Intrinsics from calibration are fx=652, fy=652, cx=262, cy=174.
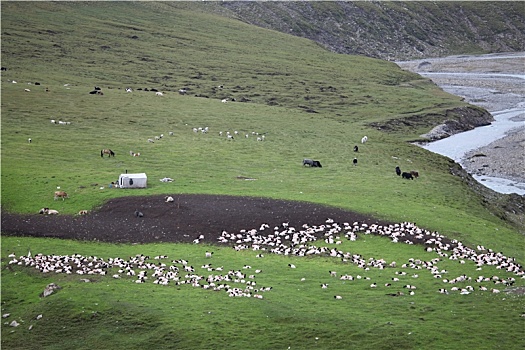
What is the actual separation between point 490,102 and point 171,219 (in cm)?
10729

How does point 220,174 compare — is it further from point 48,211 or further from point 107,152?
point 48,211

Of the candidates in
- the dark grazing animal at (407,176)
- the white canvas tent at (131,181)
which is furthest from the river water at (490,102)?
Result: the white canvas tent at (131,181)

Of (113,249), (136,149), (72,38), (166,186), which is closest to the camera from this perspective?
(113,249)

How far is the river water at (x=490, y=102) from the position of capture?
77.5m

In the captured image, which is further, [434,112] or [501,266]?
[434,112]

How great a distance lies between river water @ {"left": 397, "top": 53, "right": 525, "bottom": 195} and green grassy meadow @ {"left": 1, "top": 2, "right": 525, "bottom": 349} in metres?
7.28

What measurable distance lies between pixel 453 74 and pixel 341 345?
552 feet

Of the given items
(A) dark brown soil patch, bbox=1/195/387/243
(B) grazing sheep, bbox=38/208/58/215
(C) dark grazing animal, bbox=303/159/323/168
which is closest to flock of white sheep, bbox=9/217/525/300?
(A) dark brown soil patch, bbox=1/195/387/243

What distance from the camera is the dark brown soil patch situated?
39.3 m

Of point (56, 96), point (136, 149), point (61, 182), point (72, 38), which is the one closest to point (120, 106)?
point (56, 96)

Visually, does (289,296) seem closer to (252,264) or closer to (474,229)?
(252,264)

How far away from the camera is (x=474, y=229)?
1693 inches

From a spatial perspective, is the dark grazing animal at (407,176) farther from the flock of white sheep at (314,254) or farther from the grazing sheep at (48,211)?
the grazing sheep at (48,211)

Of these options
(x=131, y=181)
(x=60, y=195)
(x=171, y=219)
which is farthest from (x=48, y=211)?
(x=171, y=219)
